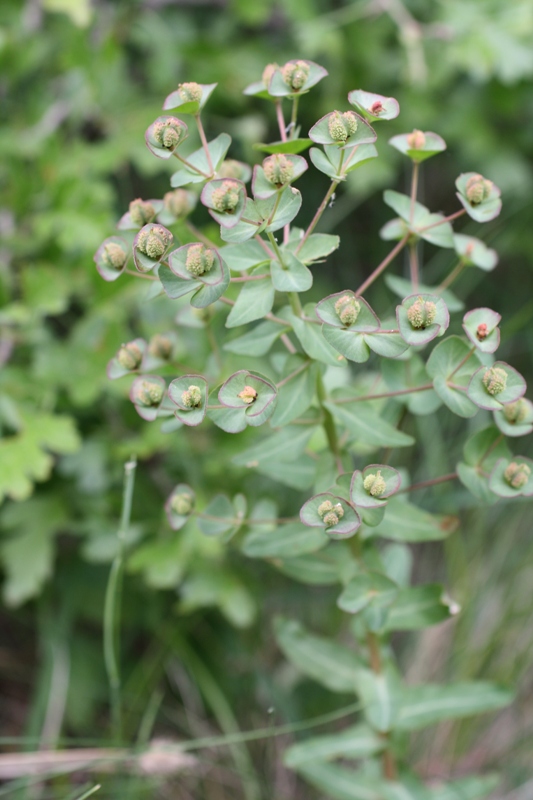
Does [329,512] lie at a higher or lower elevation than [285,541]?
higher

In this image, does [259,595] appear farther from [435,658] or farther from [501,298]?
[501,298]

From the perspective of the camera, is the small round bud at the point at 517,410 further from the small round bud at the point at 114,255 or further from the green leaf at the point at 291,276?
the small round bud at the point at 114,255

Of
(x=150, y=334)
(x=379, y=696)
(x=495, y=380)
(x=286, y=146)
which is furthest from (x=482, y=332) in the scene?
(x=150, y=334)

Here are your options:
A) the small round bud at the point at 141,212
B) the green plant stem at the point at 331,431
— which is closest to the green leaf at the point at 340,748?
the green plant stem at the point at 331,431

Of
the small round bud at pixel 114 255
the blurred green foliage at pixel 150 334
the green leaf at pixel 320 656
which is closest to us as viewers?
the small round bud at pixel 114 255

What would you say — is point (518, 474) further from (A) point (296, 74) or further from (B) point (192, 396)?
(A) point (296, 74)

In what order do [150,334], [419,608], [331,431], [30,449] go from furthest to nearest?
[150,334] → [30,449] → [419,608] → [331,431]

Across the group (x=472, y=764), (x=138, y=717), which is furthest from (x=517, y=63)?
(x=138, y=717)

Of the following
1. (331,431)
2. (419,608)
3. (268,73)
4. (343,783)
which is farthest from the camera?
(343,783)
